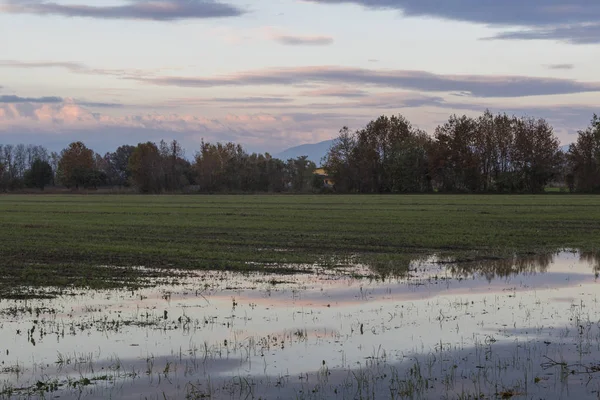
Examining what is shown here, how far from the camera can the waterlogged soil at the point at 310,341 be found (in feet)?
33.3

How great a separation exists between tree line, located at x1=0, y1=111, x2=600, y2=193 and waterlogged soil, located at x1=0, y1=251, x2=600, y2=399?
321ft

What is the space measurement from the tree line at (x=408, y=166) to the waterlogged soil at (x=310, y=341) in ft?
321

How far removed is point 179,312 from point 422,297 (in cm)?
561

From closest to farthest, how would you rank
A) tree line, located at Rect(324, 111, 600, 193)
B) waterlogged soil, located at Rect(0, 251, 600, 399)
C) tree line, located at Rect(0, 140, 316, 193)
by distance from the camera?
waterlogged soil, located at Rect(0, 251, 600, 399)
tree line, located at Rect(324, 111, 600, 193)
tree line, located at Rect(0, 140, 316, 193)

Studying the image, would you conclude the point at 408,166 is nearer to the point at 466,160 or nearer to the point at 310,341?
the point at 466,160

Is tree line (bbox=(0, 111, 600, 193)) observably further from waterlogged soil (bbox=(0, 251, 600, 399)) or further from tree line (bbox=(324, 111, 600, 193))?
waterlogged soil (bbox=(0, 251, 600, 399))

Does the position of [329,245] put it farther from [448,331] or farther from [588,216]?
[588,216]

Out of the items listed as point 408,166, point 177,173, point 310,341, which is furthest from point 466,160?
point 310,341

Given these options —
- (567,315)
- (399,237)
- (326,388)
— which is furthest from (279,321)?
(399,237)

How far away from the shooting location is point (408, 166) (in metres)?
133

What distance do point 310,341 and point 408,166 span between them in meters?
122

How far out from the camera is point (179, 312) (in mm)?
15789

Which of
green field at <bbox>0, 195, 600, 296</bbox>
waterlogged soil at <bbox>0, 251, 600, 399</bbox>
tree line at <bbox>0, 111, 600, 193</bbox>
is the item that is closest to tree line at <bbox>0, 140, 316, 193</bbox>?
tree line at <bbox>0, 111, 600, 193</bbox>

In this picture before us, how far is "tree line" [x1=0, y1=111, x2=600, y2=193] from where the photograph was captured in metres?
124
